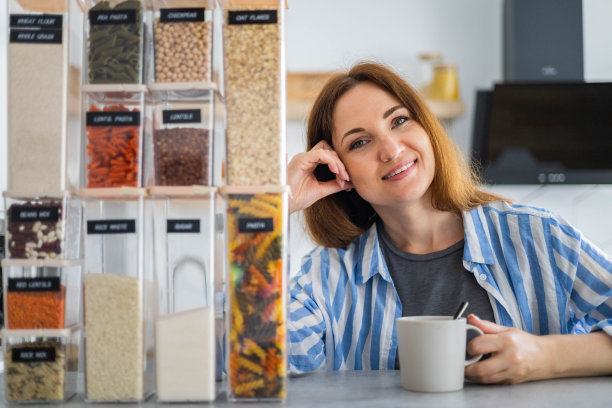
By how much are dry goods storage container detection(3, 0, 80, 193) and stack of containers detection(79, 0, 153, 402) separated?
3cm

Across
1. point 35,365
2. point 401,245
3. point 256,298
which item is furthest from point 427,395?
point 401,245

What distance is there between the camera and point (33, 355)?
795 millimetres

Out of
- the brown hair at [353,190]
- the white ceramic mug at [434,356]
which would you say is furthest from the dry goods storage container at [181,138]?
the brown hair at [353,190]

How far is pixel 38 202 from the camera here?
0.79 metres

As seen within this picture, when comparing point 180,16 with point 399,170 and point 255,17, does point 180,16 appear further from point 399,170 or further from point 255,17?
point 399,170

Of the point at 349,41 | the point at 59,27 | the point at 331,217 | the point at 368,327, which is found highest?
the point at 349,41

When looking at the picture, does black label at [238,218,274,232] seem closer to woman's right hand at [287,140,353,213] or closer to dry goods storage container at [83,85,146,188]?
dry goods storage container at [83,85,146,188]

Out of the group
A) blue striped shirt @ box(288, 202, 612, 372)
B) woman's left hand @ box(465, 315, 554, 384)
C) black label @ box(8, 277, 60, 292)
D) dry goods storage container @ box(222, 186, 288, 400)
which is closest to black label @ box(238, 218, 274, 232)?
dry goods storage container @ box(222, 186, 288, 400)

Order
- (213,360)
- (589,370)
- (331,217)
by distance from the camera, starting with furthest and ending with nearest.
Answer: (331,217), (589,370), (213,360)

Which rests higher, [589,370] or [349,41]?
[349,41]

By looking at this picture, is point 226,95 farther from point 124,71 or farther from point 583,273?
point 583,273

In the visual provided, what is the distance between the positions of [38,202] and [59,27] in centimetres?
21

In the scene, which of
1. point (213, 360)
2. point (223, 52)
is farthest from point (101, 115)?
point (213, 360)

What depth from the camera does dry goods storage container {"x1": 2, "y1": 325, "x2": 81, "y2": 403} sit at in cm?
79
